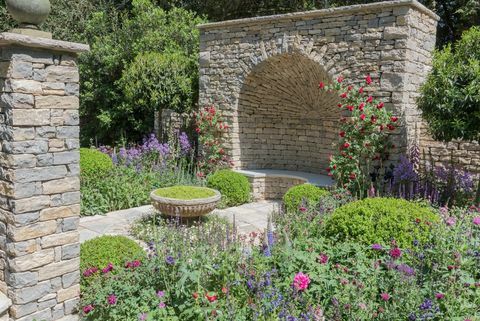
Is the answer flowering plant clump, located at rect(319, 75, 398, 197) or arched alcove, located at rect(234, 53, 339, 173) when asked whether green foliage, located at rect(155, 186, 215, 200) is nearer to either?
flowering plant clump, located at rect(319, 75, 398, 197)

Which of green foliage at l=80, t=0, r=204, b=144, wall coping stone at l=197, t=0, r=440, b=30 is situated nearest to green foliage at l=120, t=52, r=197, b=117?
green foliage at l=80, t=0, r=204, b=144

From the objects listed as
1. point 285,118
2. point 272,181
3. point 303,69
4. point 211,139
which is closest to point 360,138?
point 303,69

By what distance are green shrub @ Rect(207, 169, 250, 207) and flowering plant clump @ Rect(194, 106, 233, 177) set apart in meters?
0.69

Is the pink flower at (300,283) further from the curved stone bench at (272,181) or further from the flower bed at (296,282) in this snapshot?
the curved stone bench at (272,181)

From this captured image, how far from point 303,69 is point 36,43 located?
5281mm

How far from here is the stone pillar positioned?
295 centimetres

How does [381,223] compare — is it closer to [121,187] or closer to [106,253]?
[106,253]

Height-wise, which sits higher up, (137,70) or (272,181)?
(137,70)

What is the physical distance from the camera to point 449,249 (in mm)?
3281

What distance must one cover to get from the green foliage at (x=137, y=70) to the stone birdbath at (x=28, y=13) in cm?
547

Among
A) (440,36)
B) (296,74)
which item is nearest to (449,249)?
(296,74)

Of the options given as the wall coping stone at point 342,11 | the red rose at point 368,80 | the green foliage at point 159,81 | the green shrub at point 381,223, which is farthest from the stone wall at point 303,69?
the green shrub at point 381,223

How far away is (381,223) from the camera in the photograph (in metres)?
3.63

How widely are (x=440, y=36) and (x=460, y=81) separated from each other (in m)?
7.48
